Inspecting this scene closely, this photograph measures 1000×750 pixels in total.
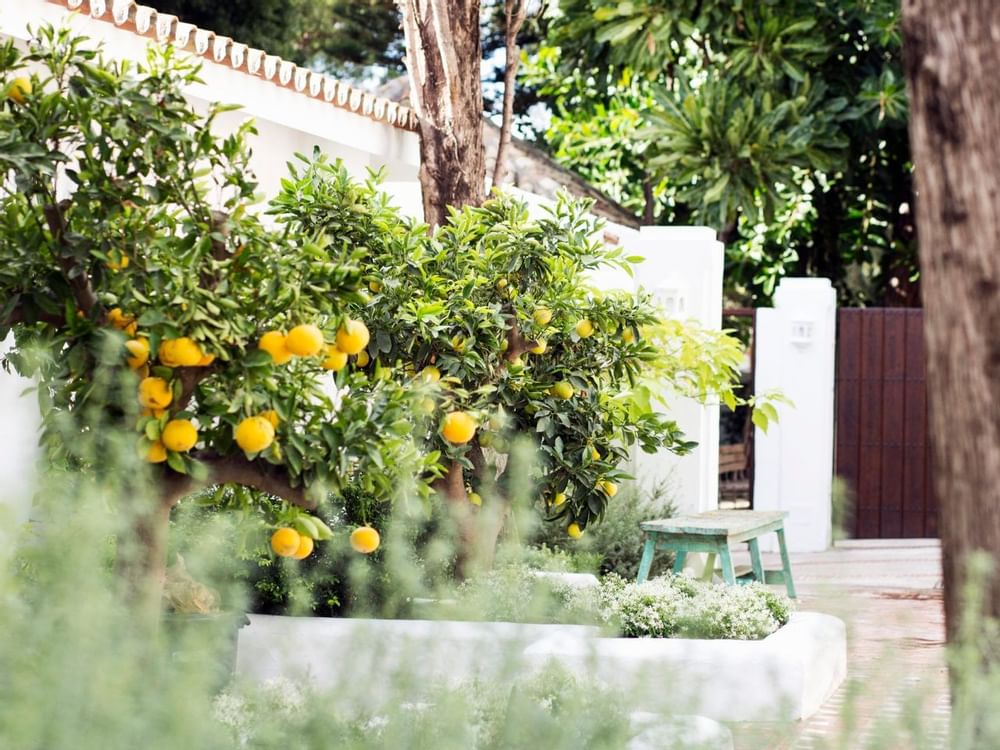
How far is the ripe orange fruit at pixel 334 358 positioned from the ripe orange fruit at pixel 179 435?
36 centimetres

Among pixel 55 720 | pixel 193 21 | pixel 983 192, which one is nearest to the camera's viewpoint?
pixel 55 720

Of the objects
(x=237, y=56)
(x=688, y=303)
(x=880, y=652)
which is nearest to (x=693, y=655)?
(x=880, y=652)

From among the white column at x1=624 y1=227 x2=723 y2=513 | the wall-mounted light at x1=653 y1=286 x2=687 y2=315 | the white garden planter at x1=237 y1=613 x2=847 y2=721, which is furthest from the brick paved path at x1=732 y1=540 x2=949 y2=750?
the wall-mounted light at x1=653 y1=286 x2=687 y2=315

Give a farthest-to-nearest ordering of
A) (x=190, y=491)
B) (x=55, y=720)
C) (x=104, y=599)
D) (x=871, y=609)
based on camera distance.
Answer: (x=871, y=609), (x=190, y=491), (x=104, y=599), (x=55, y=720)

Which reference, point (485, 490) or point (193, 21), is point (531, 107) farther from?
point (485, 490)

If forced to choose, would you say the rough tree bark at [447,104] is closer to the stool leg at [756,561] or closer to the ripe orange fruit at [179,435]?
the stool leg at [756,561]

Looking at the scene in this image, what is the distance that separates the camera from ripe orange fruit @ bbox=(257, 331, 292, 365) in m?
2.99


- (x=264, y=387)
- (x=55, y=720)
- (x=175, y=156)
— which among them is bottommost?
(x=55, y=720)

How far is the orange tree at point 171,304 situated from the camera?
301cm

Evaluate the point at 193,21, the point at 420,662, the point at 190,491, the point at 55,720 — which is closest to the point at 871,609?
the point at 190,491

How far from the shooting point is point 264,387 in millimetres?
3096

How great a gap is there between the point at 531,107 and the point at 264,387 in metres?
18.2

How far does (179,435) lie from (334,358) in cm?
40

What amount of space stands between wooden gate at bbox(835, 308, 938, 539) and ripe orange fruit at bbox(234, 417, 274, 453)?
990 cm
